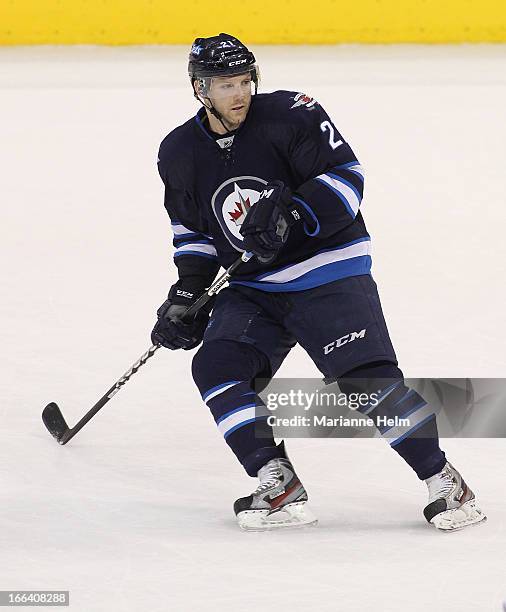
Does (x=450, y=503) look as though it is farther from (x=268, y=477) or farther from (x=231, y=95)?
(x=231, y=95)

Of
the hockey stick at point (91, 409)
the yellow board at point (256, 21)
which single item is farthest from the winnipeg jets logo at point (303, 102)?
the yellow board at point (256, 21)

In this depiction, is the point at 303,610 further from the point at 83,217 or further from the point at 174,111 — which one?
the point at 174,111

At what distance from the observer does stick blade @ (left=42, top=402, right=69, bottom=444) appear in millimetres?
3279

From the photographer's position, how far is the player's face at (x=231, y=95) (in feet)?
9.43

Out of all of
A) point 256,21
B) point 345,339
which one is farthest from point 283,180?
point 256,21

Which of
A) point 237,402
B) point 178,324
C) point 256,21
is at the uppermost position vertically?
point 256,21

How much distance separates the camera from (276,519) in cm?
273

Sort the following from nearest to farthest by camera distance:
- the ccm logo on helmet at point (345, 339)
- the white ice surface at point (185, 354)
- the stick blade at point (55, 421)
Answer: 1. the white ice surface at point (185, 354)
2. the ccm logo on helmet at point (345, 339)
3. the stick blade at point (55, 421)

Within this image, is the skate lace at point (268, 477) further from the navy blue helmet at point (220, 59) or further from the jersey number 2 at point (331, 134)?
the navy blue helmet at point (220, 59)

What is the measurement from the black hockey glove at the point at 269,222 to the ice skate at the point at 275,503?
1.42ft

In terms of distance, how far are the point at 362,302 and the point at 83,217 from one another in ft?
8.56

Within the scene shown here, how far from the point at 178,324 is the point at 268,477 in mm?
469

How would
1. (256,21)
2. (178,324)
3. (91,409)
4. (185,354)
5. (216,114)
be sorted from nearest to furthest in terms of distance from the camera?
1. (216,114)
2. (178,324)
3. (91,409)
4. (185,354)
5. (256,21)

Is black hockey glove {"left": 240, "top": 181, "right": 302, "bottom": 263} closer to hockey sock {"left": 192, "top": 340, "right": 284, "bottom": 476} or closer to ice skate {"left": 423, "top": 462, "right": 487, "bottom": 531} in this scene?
hockey sock {"left": 192, "top": 340, "right": 284, "bottom": 476}
